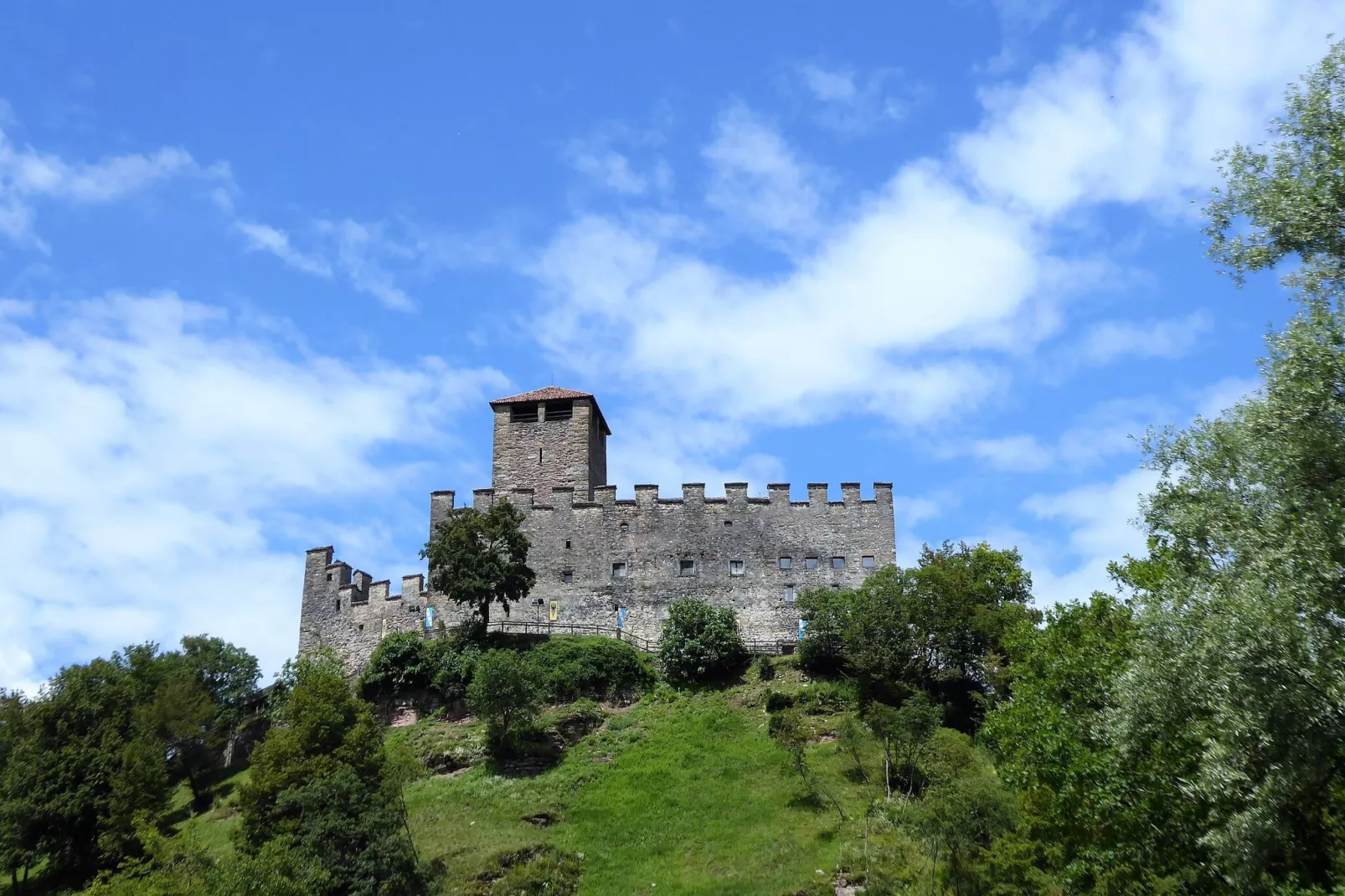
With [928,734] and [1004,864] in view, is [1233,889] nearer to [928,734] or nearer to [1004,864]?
[1004,864]

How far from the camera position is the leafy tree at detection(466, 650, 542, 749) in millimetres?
41875

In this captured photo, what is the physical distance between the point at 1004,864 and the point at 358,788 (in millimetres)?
17712

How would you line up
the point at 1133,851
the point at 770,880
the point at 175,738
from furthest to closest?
1. the point at 175,738
2. the point at 770,880
3. the point at 1133,851

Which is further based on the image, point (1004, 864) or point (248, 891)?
point (248, 891)

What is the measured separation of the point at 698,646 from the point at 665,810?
10.7m

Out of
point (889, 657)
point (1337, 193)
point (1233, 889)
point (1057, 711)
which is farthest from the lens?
point (889, 657)

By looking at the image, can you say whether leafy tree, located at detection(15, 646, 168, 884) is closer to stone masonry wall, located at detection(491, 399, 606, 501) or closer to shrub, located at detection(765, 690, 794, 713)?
stone masonry wall, located at detection(491, 399, 606, 501)

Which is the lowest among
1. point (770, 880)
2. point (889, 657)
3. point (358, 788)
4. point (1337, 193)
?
point (770, 880)

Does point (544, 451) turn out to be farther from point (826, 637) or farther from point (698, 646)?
point (826, 637)

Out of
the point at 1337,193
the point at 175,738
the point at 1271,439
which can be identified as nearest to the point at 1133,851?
the point at 1271,439

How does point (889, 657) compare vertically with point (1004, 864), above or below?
above

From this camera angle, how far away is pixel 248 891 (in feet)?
99.1

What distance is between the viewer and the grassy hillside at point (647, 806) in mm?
33094

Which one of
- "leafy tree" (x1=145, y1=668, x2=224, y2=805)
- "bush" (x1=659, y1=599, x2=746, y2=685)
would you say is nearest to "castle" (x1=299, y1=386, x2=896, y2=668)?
"bush" (x1=659, y1=599, x2=746, y2=685)
